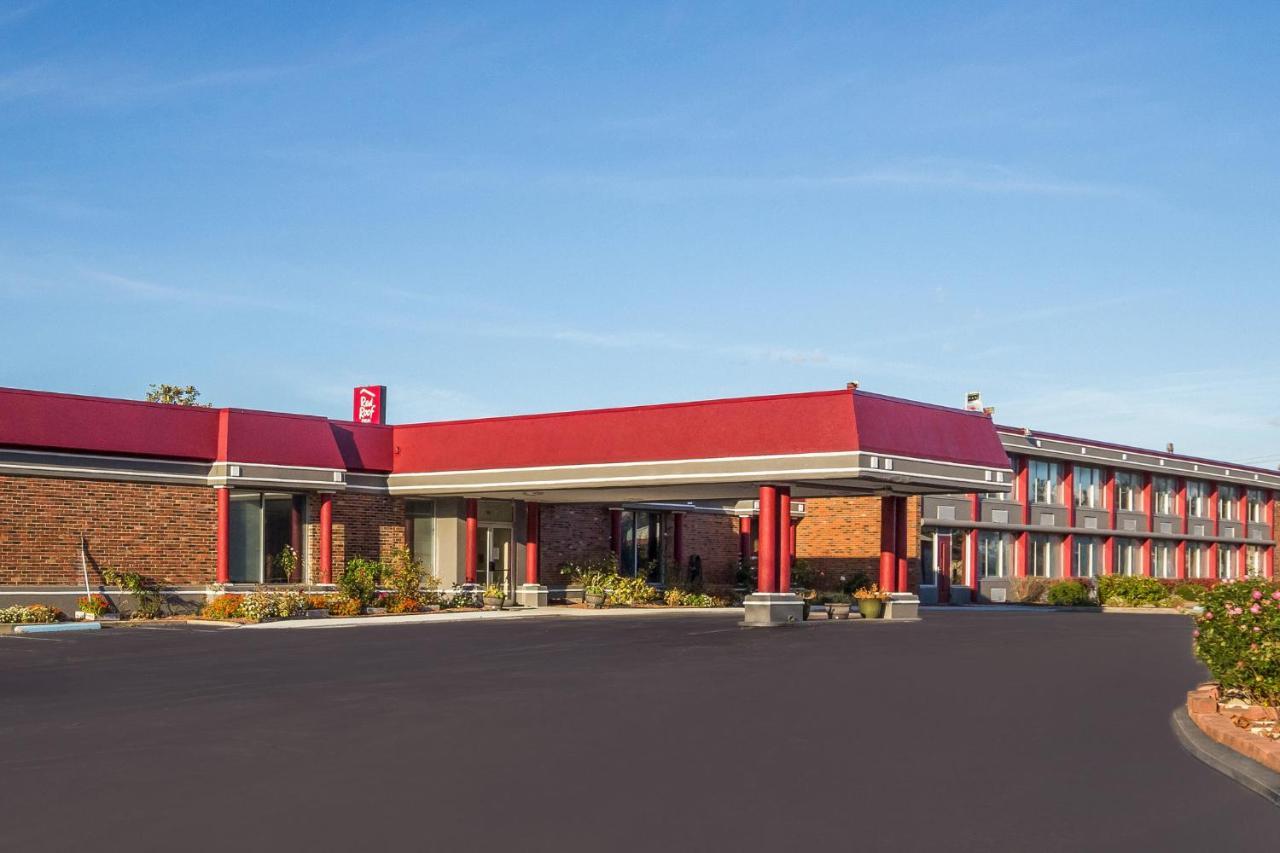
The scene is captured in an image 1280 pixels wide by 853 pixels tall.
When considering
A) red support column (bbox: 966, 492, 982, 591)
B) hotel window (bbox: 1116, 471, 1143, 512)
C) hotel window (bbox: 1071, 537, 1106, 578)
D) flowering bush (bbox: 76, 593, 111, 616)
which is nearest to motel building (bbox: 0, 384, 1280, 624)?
flowering bush (bbox: 76, 593, 111, 616)

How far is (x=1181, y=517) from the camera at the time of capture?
65.4 meters

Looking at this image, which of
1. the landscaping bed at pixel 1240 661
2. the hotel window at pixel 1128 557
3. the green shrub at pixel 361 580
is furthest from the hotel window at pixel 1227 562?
the landscaping bed at pixel 1240 661

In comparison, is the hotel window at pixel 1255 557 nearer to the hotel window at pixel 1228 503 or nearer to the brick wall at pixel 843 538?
the hotel window at pixel 1228 503

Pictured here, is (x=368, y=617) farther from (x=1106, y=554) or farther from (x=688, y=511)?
(x=1106, y=554)

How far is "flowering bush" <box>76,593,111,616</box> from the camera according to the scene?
33.2 metres

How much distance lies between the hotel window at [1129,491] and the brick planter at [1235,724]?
46714 millimetres

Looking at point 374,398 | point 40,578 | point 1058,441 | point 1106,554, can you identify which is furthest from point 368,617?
point 1106,554

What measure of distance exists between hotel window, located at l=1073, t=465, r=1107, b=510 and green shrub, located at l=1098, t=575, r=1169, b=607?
766 cm

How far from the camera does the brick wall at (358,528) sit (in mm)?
38531

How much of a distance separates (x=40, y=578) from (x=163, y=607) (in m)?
3.03

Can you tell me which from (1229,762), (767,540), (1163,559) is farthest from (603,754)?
(1163,559)

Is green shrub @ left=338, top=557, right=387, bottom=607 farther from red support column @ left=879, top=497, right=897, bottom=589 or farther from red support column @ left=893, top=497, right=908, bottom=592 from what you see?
red support column @ left=893, top=497, right=908, bottom=592

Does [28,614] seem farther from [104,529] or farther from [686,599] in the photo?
[686,599]

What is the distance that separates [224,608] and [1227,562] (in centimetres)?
5248
